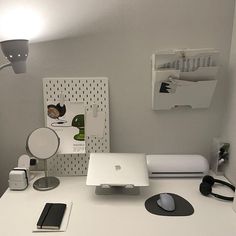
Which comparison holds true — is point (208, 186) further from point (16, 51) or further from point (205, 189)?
point (16, 51)

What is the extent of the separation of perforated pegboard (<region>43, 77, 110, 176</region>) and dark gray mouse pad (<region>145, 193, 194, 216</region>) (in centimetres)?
35

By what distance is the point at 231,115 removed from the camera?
1153 millimetres

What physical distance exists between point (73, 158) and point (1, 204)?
38 centimetres

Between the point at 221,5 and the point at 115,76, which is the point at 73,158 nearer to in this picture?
the point at 115,76

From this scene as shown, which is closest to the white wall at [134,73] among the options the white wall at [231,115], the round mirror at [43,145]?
the white wall at [231,115]

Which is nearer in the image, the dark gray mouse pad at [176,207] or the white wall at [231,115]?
the dark gray mouse pad at [176,207]

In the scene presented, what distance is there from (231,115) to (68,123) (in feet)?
2.55

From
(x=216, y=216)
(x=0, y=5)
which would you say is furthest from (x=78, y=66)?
(x=216, y=216)

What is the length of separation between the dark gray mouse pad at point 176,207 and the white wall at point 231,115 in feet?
1.01

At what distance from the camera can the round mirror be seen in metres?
1.09

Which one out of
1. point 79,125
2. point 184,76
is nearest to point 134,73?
point 184,76

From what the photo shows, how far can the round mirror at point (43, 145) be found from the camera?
109cm

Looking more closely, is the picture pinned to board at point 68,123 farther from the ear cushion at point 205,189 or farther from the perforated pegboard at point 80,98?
the ear cushion at point 205,189

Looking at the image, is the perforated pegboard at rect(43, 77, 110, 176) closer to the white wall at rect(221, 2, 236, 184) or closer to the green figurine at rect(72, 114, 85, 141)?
the green figurine at rect(72, 114, 85, 141)
